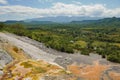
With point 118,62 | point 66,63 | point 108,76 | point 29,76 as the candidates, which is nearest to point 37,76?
point 29,76

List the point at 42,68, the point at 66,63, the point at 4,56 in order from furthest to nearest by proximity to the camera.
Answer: the point at 66,63, the point at 4,56, the point at 42,68

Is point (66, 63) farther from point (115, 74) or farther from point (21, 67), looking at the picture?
point (21, 67)

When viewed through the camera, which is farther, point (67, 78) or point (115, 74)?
point (115, 74)

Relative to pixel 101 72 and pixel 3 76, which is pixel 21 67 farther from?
pixel 101 72

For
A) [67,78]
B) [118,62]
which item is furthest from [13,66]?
[118,62]

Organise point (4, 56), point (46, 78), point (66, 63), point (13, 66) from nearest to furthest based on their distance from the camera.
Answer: point (46, 78) → point (13, 66) → point (4, 56) → point (66, 63)

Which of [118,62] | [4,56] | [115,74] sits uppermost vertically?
[4,56]

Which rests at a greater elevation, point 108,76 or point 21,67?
point 21,67

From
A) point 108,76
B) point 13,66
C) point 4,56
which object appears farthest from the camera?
point 108,76

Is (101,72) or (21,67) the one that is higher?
(21,67)
